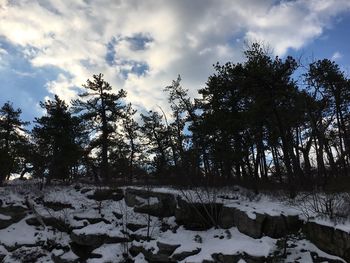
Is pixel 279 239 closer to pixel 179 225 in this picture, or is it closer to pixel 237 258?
pixel 237 258

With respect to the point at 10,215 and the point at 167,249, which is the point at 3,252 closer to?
the point at 10,215

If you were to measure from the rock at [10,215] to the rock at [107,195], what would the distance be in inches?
168

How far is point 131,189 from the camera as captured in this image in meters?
22.7

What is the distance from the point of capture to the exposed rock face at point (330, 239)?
12330mm

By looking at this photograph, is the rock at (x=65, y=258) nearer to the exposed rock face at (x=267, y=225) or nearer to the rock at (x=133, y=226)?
the rock at (x=133, y=226)

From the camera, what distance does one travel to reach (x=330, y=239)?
1292 cm

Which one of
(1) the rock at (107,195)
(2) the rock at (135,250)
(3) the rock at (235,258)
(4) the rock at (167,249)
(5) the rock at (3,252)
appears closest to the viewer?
(3) the rock at (235,258)

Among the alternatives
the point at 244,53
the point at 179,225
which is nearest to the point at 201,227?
the point at 179,225

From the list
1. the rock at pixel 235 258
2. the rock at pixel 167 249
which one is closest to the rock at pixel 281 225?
the rock at pixel 235 258

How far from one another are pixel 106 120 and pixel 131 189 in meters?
12.4

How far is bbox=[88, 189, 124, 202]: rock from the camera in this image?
2289 centimetres

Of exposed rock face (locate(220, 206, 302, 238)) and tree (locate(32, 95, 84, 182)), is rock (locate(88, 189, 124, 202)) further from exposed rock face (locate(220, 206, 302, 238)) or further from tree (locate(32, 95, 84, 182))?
exposed rock face (locate(220, 206, 302, 238))

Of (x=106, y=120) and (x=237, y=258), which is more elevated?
(x=106, y=120)

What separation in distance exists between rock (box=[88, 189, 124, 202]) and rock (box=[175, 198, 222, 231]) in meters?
5.26
